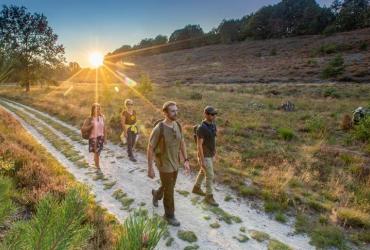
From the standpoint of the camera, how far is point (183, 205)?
8.12 m

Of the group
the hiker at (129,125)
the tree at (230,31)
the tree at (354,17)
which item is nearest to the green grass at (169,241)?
the hiker at (129,125)

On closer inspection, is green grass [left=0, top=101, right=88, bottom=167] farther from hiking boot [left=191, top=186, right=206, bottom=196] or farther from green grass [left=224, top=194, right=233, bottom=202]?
green grass [left=224, top=194, right=233, bottom=202]

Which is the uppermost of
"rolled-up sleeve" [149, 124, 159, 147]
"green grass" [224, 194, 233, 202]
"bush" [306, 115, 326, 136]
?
"rolled-up sleeve" [149, 124, 159, 147]

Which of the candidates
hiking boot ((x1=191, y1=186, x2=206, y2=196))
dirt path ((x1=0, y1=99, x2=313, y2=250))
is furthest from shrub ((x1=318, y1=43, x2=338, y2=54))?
hiking boot ((x1=191, y1=186, x2=206, y2=196))

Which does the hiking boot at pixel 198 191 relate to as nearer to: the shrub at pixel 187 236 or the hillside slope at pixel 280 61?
the shrub at pixel 187 236

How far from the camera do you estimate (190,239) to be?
6.40 metres

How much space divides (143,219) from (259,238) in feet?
19.1

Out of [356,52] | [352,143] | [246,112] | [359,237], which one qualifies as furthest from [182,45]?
[359,237]

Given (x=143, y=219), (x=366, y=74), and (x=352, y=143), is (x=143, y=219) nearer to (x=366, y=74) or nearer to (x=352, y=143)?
(x=352, y=143)

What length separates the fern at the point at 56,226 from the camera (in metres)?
1.62

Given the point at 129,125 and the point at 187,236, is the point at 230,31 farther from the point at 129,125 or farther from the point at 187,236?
the point at 187,236

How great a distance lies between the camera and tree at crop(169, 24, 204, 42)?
14244cm

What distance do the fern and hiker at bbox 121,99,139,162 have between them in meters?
9.86

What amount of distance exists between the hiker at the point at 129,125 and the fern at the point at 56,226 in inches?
388
